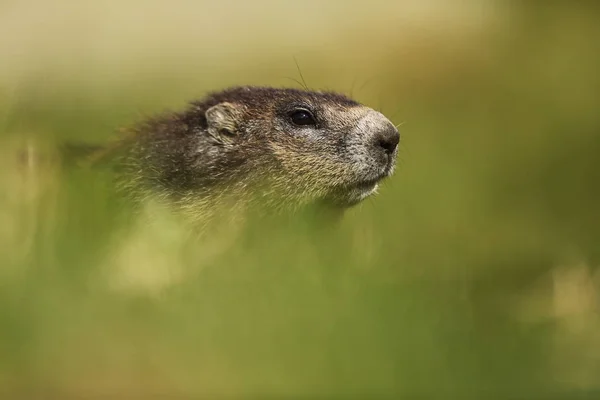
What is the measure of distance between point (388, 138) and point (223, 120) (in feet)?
1.58

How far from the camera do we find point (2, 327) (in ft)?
4.45

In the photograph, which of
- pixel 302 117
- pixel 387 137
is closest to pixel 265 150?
pixel 302 117

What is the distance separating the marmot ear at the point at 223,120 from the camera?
190cm

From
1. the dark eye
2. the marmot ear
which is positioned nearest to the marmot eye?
the dark eye

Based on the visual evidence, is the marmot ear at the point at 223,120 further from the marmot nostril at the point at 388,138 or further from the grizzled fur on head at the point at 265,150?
the marmot nostril at the point at 388,138

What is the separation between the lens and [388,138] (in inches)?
68.2

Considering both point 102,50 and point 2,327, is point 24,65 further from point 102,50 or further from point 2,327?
point 2,327

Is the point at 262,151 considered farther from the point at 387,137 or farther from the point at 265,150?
the point at 387,137

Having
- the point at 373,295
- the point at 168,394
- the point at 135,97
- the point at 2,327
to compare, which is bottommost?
the point at 168,394

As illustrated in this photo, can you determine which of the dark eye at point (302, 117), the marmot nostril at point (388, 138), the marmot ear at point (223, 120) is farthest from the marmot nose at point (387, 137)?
the marmot ear at point (223, 120)

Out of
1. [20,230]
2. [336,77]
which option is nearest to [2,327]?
[20,230]

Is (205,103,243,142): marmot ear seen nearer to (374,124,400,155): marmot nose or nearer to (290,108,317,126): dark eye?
(290,108,317,126): dark eye

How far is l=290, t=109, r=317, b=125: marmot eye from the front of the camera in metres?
1.86

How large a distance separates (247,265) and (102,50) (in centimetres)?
65
